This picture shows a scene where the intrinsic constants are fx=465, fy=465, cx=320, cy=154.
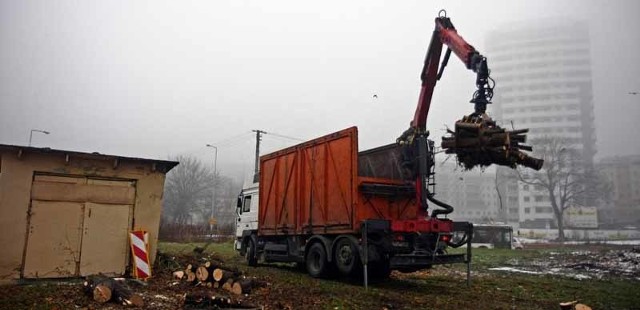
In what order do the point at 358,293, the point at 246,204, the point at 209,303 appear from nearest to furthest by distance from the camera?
the point at 209,303, the point at 358,293, the point at 246,204

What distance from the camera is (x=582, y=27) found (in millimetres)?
100438

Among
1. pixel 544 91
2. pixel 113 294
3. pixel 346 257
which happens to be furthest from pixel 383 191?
pixel 544 91

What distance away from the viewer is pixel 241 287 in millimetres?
8805

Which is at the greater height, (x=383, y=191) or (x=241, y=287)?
(x=383, y=191)

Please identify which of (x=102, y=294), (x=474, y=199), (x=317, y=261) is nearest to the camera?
(x=102, y=294)

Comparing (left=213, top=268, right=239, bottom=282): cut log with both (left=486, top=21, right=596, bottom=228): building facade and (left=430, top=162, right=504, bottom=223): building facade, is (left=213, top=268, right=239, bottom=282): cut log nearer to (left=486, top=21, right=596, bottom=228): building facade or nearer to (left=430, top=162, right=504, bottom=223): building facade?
Result: (left=486, top=21, right=596, bottom=228): building facade

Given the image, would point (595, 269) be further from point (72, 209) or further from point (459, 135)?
point (72, 209)

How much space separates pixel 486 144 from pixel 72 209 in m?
9.15

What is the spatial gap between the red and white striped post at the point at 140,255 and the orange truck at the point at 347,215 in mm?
3950

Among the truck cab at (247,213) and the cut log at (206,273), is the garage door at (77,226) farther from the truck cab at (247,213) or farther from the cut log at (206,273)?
the truck cab at (247,213)

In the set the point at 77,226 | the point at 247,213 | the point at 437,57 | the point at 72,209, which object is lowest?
the point at 77,226

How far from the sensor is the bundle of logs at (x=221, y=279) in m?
8.88

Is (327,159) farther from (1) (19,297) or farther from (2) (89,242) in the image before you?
(1) (19,297)

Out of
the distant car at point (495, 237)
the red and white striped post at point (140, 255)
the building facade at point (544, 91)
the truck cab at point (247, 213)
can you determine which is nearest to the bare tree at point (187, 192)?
the distant car at point (495, 237)
